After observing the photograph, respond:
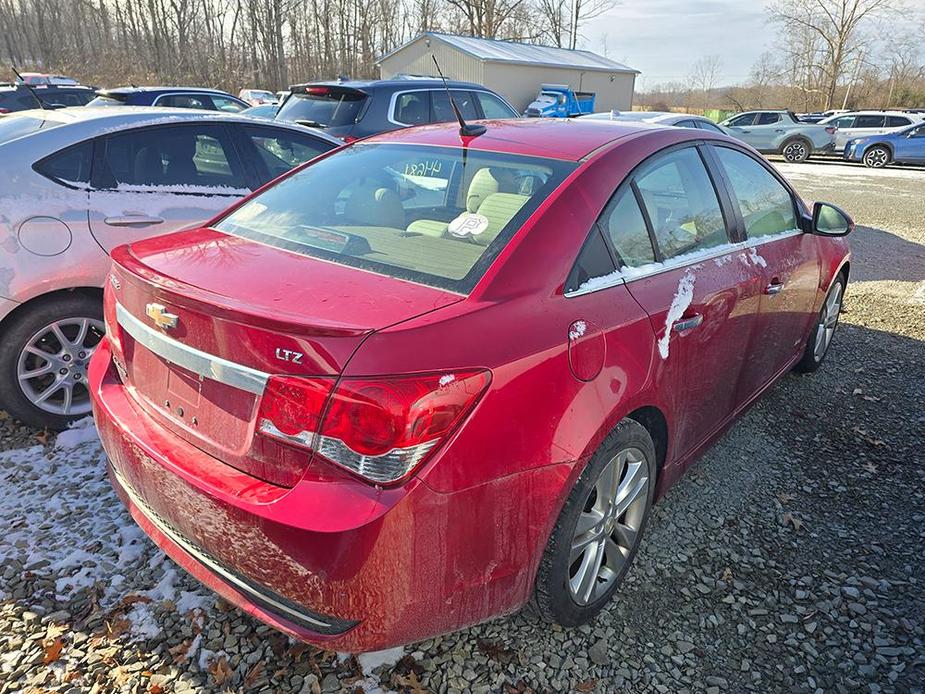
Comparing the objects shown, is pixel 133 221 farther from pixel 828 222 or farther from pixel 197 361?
pixel 828 222

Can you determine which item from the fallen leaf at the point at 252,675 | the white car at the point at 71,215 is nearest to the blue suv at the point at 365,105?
the white car at the point at 71,215

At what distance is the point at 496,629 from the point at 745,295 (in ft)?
5.81

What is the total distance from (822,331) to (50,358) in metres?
4.75

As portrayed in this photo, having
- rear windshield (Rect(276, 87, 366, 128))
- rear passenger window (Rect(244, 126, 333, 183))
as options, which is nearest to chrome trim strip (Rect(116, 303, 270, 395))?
rear passenger window (Rect(244, 126, 333, 183))

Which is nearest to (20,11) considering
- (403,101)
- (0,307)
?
(403,101)

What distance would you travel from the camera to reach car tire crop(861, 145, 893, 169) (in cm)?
2040

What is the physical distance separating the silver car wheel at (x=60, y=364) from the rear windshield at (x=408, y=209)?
140cm

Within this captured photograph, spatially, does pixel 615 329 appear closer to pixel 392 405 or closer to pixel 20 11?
pixel 392 405

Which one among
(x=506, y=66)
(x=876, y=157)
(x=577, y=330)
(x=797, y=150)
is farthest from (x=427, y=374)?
(x=506, y=66)

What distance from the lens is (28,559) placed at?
251 centimetres

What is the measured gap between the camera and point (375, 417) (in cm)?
154

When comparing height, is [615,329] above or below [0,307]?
above

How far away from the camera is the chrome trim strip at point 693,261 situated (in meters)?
Answer: 2.09

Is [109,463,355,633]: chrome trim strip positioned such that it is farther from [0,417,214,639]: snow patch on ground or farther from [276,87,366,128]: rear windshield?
[276,87,366,128]: rear windshield
